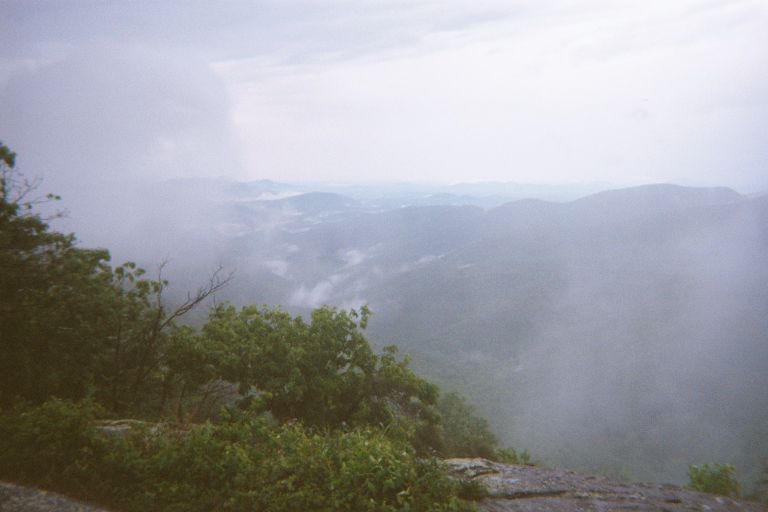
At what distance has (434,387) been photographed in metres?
18.1

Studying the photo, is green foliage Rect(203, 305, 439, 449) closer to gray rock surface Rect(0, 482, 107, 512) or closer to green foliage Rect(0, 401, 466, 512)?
green foliage Rect(0, 401, 466, 512)

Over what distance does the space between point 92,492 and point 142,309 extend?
35.5ft

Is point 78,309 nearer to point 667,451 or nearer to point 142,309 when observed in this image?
point 142,309

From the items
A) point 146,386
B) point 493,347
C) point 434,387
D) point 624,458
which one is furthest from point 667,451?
point 146,386

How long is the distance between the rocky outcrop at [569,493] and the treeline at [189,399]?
1.71m

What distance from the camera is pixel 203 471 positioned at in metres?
7.22

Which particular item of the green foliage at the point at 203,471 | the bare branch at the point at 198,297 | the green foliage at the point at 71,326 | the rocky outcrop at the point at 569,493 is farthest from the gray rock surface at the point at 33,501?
the bare branch at the point at 198,297

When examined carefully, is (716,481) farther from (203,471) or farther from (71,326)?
(71,326)

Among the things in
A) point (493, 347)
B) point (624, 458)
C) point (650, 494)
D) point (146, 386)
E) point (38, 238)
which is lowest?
point (624, 458)

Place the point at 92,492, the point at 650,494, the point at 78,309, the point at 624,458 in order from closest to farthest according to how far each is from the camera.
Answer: the point at 92,492 < the point at 650,494 < the point at 78,309 < the point at 624,458

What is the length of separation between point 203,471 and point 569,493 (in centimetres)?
834

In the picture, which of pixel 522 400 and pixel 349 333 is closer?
pixel 349 333

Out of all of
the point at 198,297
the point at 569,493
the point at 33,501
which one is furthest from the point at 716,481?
the point at 33,501

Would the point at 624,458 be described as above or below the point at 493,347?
below
